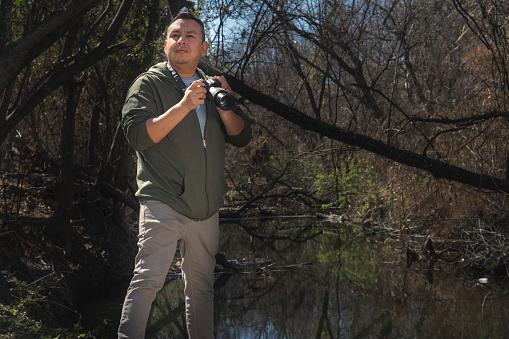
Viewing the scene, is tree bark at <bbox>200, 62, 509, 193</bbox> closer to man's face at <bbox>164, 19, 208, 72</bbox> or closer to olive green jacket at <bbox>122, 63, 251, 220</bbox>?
man's face at <bbox>164, 19, 208, 72</bbox>

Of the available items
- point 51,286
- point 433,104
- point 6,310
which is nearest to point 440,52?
point 433,104

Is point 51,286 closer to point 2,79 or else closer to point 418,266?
point 2,79

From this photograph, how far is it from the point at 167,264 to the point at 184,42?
1225 mm

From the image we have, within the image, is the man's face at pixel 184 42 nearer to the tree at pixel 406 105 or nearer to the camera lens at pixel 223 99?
the camera lens at pixel 223 99

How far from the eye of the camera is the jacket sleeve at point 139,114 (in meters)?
3.34

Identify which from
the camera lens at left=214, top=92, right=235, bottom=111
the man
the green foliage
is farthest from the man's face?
the green foliage

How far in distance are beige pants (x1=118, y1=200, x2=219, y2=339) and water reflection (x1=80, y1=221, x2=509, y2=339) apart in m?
1.52

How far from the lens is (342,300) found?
625 centimetres

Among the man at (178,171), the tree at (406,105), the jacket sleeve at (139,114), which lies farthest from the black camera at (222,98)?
the tree at (406,105)

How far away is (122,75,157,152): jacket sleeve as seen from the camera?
334cm

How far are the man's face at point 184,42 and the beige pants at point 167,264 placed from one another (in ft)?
2.75

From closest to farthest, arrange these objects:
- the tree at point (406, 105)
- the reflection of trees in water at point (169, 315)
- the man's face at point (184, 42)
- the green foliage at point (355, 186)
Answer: the man's face at point (184, 42) → the reflection of trees in water at point (169, 315) → the tree at point (406, 105) → the green foliage at point (355, 186)

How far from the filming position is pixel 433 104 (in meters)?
9.65

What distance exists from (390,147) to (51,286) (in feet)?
12.4
